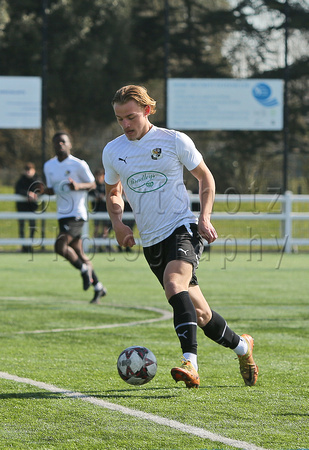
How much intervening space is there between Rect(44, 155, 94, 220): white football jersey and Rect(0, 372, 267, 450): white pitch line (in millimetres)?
5023

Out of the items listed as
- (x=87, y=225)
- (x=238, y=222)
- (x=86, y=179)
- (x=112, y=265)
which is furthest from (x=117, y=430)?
(x=238, y=222)

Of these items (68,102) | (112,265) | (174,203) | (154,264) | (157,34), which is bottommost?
(112,265)

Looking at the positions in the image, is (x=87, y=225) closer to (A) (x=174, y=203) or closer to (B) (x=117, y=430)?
(A) (x=174, y=203)

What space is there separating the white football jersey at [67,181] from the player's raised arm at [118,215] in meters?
4.89

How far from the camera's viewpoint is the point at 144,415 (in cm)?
427

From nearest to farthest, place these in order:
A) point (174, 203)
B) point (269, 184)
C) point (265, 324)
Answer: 1. point (174, 203)
2. point (265, 324)
3. point (269, 184)

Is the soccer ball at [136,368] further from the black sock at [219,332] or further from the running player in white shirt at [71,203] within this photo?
the running player in white shirt at [71,203]

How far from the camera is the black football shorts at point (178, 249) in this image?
5027mm

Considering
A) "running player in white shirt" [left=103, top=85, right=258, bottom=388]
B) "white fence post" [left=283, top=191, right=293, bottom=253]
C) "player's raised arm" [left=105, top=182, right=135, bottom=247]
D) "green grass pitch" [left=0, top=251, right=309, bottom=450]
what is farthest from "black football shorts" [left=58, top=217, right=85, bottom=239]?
"white fence post" [left=283, top=191, right=293, bottom=253]

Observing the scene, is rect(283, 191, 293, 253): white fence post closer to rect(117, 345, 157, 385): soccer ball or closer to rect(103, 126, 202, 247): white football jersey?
rect(103, 126, 202, 247): white football jersey

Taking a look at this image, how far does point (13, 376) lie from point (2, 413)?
1.09 m

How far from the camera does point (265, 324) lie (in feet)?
26.8

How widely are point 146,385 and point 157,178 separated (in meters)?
1.41

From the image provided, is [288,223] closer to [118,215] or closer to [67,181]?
[67,181]
